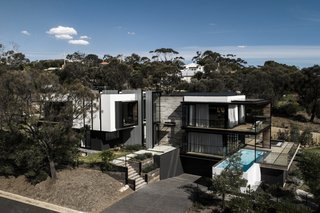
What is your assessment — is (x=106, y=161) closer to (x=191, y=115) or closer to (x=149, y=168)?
(x=149, y=168)

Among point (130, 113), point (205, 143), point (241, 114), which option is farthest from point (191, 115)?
point (130, 113)

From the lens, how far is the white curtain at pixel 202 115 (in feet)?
76.8

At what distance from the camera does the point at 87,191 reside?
1812 cm

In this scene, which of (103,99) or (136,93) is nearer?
(103,99)

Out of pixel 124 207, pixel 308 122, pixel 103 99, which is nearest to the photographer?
pixel 124 207

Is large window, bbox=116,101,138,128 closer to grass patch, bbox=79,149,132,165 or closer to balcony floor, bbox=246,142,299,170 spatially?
grass patch, bbox=79,149,132,165

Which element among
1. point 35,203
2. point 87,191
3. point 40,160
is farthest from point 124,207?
point 40,160

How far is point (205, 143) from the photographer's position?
2378 cm

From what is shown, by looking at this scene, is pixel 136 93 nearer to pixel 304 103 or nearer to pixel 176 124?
pixel 176 124

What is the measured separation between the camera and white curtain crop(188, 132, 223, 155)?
23.2m

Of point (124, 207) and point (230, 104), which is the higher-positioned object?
point (230, 104)

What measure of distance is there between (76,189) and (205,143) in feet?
35.8

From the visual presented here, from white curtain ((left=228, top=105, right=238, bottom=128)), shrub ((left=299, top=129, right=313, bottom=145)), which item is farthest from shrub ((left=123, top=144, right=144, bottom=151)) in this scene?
shrub ((left=299, top=129, right=313, bottom=145))

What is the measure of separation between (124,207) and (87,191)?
298 cm
